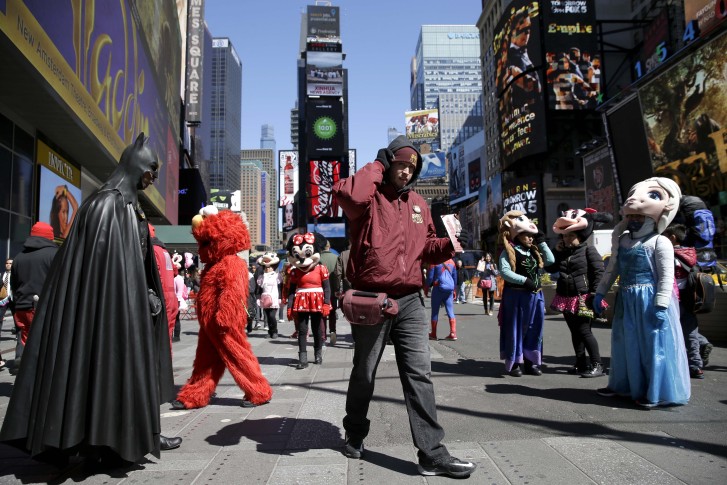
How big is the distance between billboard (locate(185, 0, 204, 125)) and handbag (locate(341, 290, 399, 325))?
48728mm

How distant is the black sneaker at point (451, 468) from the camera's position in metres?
2.83

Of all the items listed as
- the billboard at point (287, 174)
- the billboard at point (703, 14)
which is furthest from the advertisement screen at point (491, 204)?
the billboard at point (287, 174)

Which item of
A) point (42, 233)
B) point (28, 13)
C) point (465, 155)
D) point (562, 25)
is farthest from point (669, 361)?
point (465, 155)

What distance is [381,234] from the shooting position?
10.2ft

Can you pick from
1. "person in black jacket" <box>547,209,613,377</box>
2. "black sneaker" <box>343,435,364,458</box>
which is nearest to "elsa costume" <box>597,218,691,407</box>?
"person in black jacket" <box>547,209,613,377</box>

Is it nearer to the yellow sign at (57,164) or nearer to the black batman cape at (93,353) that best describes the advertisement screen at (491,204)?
the yellow sign at (57,164)

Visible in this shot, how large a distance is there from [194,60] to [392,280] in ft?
160

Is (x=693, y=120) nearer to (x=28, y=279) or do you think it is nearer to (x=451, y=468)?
(x=451, y=468)

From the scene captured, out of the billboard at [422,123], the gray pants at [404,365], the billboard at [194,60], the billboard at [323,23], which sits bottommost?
the gray pants at [404,365]

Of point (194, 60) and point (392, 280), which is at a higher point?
point (194, 60)

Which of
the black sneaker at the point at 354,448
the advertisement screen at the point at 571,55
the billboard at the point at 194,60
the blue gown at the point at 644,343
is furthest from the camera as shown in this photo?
the advertisement screen at the point at 571,55

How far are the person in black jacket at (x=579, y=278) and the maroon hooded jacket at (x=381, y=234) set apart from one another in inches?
126

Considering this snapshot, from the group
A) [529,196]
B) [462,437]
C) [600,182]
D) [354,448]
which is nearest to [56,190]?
[354,448]

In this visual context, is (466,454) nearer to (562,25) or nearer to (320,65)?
(562,25)
